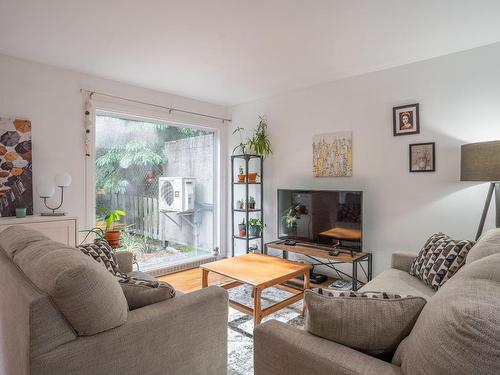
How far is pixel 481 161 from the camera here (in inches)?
90.7

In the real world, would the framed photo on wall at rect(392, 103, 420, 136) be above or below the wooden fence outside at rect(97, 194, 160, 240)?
above

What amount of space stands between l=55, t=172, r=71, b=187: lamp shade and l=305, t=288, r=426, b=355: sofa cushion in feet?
8.89

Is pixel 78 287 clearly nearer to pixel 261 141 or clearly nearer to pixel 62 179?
pixel 62 179

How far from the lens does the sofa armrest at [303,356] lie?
962 millimetres

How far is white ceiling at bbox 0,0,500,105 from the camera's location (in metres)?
2.06

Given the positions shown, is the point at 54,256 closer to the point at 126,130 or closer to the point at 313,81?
the point at 126,130

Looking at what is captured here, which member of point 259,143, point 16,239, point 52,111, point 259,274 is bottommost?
point 259,274

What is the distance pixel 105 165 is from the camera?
11.8 feet

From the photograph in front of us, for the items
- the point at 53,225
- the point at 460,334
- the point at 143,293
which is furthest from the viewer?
the point at 53,225

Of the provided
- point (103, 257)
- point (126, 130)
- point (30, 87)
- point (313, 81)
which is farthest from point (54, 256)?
point (313, 81)

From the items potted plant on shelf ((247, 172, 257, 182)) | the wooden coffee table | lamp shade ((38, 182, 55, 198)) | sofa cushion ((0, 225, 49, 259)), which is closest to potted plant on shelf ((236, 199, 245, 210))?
potted plant on shelf ((247, 172, 257, 182))

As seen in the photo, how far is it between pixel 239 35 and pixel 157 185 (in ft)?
7.68

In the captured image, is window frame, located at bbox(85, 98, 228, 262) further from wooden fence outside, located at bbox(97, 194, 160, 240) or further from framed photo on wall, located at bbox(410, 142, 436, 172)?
framed photo on wall, located at bbox(410, 142, 436, 172)

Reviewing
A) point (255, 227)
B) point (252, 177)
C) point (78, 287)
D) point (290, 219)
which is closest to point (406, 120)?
point (290, 219)
